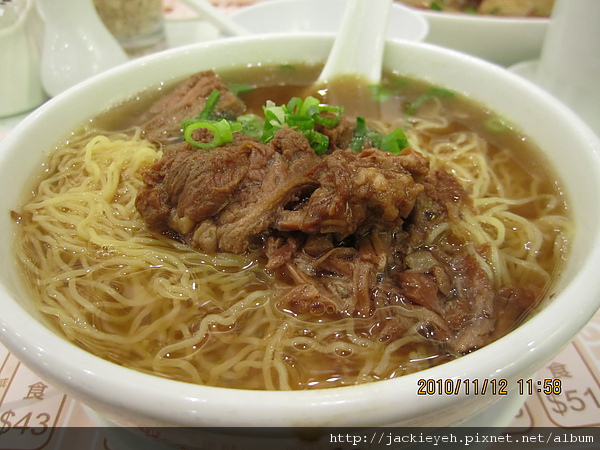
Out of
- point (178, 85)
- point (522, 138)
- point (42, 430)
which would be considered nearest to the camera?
point (42, 430)

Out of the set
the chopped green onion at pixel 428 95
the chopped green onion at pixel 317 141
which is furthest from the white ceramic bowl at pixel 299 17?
the chopped green onion at pixel 317 141

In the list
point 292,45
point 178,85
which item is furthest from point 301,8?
point 178,85

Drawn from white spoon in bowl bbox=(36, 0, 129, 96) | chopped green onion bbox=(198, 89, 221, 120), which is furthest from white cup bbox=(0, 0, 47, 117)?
chopped green onion bbox=(198, 89, 221, 120)

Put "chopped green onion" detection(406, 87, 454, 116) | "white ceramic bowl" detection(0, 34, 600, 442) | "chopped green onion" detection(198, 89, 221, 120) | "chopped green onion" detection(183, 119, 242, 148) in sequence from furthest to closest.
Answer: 1. "chopped green onion" detection(406, 87, 454, 116)
2. "chopped green onion" detection(198, 89, 221, 120)
3. "chopped green onion" detection(183, 119, 242, 148)
4. "white ceramic bowl" detection(0, 34, 600, 442)

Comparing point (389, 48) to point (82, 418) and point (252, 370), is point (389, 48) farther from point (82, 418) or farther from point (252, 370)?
point (82, 418)

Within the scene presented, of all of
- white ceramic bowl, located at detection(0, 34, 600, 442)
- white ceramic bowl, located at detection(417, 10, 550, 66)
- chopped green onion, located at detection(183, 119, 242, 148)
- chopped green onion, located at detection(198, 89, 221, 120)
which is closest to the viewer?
white ceramic bowl, located at detection(0, 34, 600, 442)

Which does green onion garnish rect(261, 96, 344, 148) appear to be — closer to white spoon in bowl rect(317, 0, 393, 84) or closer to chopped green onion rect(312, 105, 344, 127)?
chopped green onion rect(312, 105, 344, 127)
